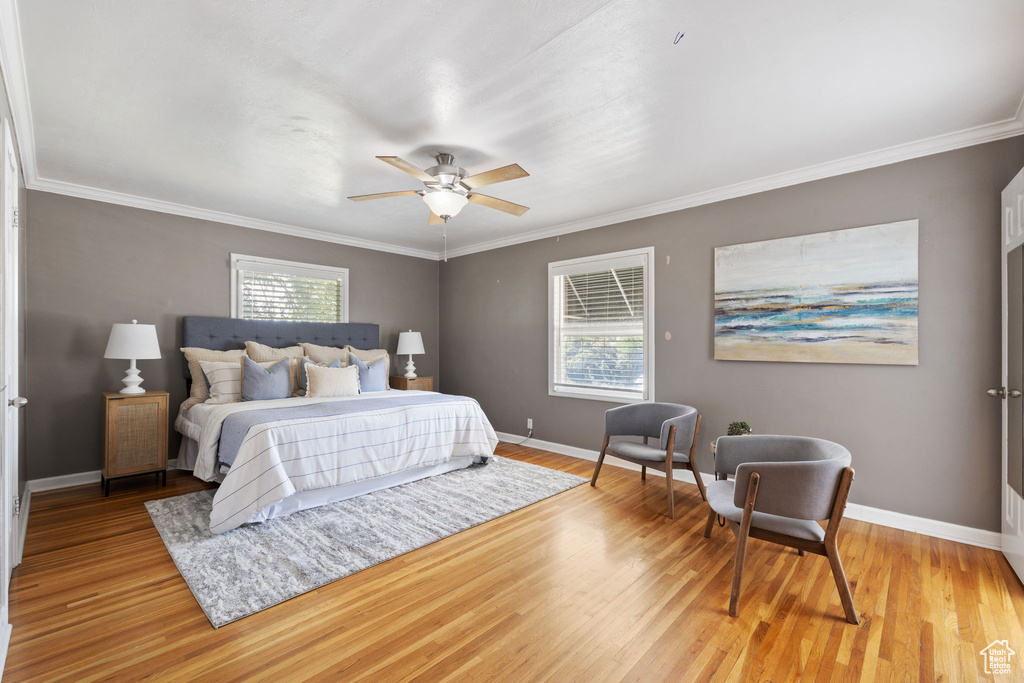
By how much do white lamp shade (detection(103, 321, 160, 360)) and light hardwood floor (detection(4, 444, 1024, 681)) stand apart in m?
1.27

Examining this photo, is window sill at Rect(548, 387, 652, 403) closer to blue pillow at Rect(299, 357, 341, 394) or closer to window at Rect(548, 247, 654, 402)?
window at Rect(548, 247, 654, 402)

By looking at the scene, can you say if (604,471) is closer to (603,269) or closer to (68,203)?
(603,269)

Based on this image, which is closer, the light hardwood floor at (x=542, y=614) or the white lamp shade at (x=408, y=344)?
the light hardwood floor at (x=542, y=614)

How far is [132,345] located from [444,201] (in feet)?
9.11

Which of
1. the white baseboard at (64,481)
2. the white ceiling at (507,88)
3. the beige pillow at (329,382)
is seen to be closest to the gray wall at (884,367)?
the white ceiling at (507,88)

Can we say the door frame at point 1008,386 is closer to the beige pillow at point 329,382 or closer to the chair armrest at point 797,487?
the chair armrest at point 797,487

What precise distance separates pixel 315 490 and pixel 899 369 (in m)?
4.09

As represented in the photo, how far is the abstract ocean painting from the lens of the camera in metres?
3.05

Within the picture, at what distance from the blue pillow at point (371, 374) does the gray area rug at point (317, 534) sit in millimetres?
1314

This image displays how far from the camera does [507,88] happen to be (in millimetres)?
2340

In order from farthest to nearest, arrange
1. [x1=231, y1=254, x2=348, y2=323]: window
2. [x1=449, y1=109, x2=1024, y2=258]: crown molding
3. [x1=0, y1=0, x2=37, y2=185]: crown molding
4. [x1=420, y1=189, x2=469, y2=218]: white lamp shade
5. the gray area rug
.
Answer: [x1=231, y1=254, x2=348, y2=323]: window, [x1=420, y1=189, x2=469, y2=218]: white lamp shade, [x1=449, y1=109, x2=1024, y2=258]: crown molding, the gray area rug, [x1=0, y1=0, x2=37, y2=185]: crown molding

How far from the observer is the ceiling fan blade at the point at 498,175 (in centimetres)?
265

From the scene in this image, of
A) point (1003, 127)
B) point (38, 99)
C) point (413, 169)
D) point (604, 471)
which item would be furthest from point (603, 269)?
point (38, 99)

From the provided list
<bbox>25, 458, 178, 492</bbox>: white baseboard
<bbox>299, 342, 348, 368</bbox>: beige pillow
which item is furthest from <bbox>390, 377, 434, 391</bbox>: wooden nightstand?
<bbox>25, 458, 178, 492</bbox>: white baseboard
